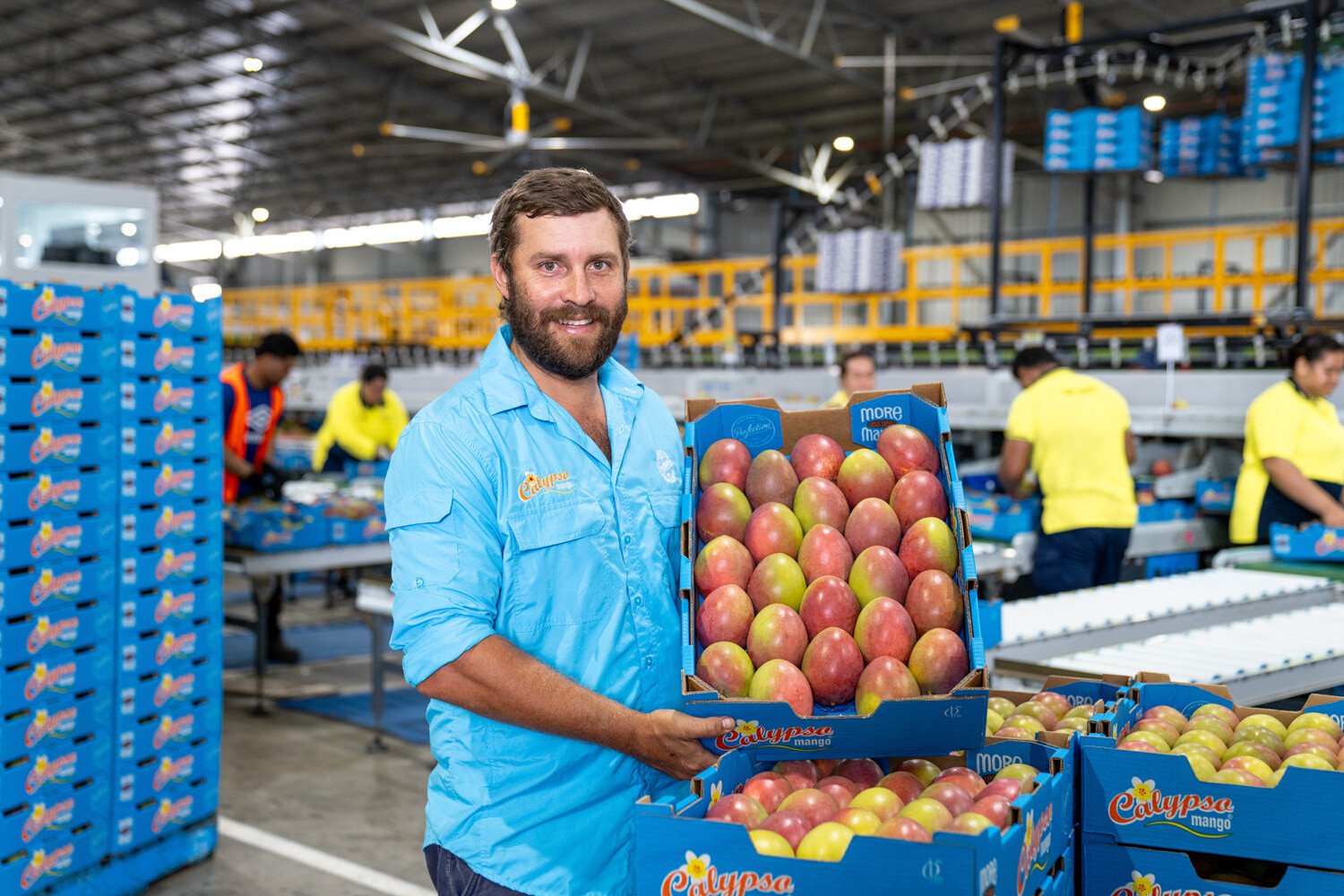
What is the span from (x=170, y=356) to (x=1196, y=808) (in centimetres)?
360

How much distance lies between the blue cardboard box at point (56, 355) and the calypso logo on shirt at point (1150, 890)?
10.9ft

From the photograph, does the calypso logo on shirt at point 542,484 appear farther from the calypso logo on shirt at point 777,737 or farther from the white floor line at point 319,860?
the white floor line at point 319,860

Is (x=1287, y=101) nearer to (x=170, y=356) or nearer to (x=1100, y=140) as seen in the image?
(x=1100, y=140)

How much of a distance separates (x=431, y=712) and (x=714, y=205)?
2448 centimetres

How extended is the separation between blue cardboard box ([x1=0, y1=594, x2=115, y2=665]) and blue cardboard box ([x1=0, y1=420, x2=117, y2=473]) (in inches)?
17.6

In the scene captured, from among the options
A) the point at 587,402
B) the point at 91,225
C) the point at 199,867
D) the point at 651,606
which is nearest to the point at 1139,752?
the point at 651,606

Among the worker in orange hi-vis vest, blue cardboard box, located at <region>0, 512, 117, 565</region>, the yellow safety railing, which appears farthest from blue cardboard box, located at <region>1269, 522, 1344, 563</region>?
the worker in orange hi-vis vest

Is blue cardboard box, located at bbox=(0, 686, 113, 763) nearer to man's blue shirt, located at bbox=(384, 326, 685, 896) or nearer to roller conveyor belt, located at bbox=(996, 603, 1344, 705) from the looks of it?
man's blue shirt, located at bbox=(384, 326, 685, 896)

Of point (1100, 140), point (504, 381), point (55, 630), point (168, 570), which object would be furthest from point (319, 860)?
point (1100, 140)

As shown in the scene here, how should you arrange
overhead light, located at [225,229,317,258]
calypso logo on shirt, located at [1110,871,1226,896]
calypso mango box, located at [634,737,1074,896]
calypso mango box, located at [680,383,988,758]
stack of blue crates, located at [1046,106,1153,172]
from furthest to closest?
overhead light, located at [225,229,317,258] < stack of blue crates, located at [1046,106,1153,172] < calypso logo on shirt, located at [1110,871,1226,896] < calypso mango box, located at [680,383,988,758] < calypso mango box, located at [634,737,1074,896]

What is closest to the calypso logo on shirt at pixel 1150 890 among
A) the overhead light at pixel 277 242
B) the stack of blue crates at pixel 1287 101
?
the stack of blue crates at pixel 1287 101

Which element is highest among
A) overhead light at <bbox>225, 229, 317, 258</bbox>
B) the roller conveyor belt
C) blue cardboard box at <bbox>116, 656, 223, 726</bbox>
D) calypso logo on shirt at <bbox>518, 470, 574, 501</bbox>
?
overhead light at <bbox>225, 229, 317, 258</bbox>

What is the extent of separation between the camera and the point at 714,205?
2573 centimetres

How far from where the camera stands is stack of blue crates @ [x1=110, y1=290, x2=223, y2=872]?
4102 mm
